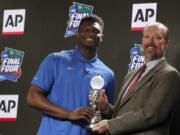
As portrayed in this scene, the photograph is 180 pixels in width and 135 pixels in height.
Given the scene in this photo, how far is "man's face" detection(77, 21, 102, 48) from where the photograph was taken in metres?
2.51

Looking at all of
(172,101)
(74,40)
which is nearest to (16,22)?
(74,40)

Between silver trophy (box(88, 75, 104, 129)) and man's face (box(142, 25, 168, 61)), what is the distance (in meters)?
0.26

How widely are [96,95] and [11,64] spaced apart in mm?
1001

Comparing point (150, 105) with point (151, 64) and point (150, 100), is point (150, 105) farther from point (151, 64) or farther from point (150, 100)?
point (151, 64)

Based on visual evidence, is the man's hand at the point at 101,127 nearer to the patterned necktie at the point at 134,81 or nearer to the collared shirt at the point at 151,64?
the patterned necktie at the point at 134,81

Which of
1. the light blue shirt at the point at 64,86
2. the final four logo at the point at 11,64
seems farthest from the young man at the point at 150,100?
the final four logo at the point at 11,64

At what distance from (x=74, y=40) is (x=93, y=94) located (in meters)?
0.77

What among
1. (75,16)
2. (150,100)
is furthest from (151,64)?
(75,16)

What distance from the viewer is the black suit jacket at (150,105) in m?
2.12

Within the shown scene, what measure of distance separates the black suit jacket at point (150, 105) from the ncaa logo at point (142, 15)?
684 millimetres

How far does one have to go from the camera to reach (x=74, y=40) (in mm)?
3025

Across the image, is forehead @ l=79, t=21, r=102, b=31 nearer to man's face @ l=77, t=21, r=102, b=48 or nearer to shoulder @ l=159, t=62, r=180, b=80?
man's face @ l=77, t=21, r=102, b=48

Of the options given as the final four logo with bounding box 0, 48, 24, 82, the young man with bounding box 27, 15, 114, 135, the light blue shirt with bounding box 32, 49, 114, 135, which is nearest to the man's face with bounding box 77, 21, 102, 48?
the young man with bounding box 27, 15, 114, 135

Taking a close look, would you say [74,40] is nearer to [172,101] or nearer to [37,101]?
[37,101]
